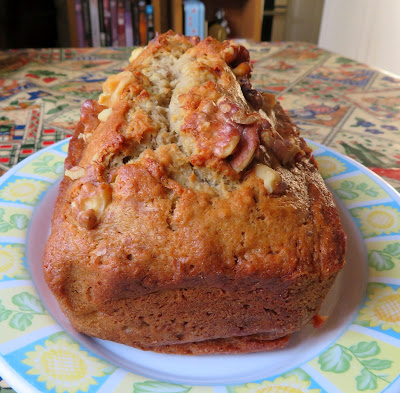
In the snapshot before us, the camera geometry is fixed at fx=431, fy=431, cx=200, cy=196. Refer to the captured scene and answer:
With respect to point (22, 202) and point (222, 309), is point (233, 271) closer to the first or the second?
point (222, 309)

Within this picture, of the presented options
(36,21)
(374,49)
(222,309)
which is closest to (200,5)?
(36,21)

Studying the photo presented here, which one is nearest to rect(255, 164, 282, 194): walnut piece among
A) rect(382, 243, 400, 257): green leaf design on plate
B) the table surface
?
rect(382, 243, 400, 257): green leaf design on plate

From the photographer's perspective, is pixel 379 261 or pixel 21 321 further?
pixel 379 261

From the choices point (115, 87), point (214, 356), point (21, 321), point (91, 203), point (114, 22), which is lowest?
point (214, 356)

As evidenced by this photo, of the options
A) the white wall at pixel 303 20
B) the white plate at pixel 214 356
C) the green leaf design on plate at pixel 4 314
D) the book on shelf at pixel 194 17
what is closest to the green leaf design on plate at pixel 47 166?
the white plate at pixel 214 356

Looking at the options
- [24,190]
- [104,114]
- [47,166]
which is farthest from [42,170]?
[104,114]

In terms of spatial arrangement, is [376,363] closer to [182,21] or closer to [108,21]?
[182,21]

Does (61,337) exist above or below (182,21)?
below
